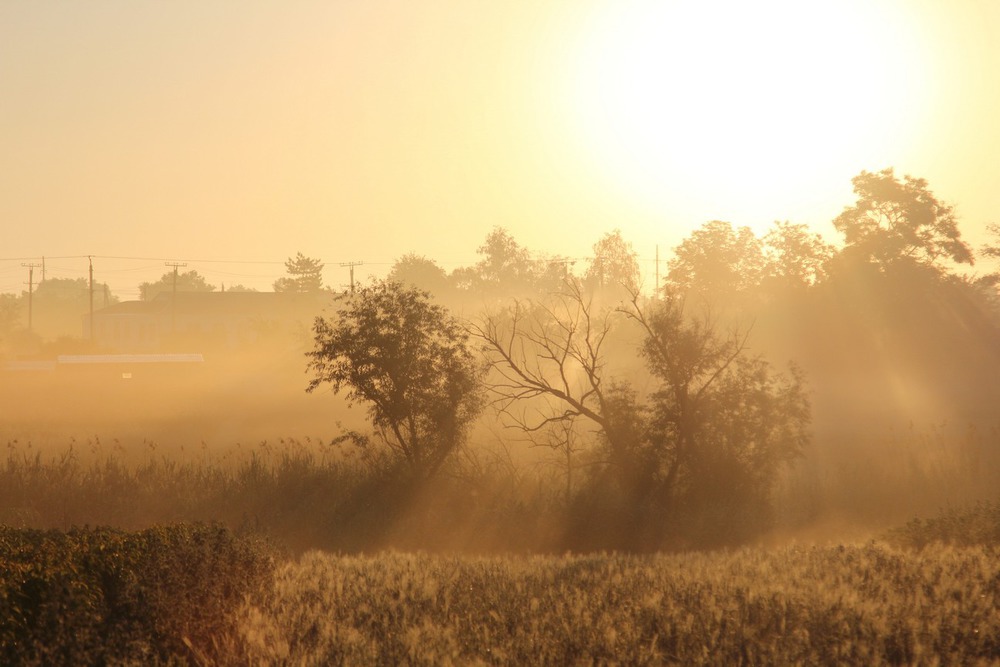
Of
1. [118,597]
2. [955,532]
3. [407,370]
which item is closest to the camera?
[118,597]

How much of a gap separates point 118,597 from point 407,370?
15949mm

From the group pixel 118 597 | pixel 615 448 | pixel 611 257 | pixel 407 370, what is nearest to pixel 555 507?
pixel 615 448

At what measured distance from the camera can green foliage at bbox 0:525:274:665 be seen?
7805 mm

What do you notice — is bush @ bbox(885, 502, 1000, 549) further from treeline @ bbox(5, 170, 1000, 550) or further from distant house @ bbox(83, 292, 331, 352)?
distant house @ bbox(83, 292, 331, 352)

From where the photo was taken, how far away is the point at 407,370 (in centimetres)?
2434

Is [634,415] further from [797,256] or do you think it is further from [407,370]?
[797,256]

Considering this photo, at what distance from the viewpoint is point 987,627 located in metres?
9.09

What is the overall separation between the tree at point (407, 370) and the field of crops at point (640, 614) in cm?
1189

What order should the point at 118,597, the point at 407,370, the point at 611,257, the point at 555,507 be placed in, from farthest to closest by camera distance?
the point at 611,257, the point at 407,370, the point at 555,507, the point at 118,597

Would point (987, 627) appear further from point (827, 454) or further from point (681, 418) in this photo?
point (827, 454)

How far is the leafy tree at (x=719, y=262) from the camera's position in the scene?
73.9 metres

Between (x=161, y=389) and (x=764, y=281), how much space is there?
42463 millimetres

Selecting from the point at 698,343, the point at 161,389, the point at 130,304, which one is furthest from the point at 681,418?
the point at 130,304

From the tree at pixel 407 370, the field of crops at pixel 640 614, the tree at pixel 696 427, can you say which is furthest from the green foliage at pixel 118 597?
the tree at pixel 407 370
